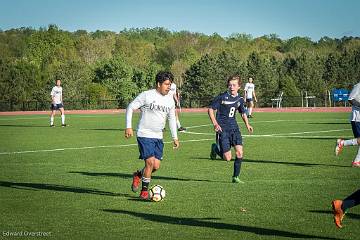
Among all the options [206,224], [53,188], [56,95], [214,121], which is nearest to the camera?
[206,224]

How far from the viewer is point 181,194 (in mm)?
12289

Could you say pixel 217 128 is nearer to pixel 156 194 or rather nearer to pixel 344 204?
pixel 156 194

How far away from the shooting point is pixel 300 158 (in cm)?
1864

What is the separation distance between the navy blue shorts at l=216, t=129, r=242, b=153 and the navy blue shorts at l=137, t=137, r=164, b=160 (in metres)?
2.83

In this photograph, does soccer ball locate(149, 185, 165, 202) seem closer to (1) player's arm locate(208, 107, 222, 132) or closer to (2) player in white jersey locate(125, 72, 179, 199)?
(2) player in white jersey locate(125, 72, 179, 199)

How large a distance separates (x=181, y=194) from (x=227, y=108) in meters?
3.17

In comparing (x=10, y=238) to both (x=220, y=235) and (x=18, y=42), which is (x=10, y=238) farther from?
(x=18, y=42)

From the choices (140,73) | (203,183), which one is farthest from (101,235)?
(140,73)

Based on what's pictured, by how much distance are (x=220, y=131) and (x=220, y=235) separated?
19.4 ft

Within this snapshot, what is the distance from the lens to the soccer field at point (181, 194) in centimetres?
909

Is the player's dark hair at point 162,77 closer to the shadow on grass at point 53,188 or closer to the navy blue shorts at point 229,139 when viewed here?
the shadow on grass at point 53,188

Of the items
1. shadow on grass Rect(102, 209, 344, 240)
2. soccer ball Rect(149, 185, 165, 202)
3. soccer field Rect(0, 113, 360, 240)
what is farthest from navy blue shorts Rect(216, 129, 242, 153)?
shadow on grass Rect(102, 209, 344, 240)

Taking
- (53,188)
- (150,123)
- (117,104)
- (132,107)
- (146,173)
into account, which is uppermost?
(132,107)

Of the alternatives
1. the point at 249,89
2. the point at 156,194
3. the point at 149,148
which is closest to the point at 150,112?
the point at 149,148
